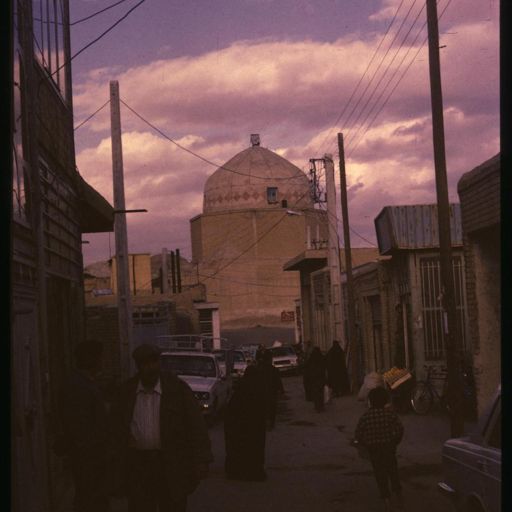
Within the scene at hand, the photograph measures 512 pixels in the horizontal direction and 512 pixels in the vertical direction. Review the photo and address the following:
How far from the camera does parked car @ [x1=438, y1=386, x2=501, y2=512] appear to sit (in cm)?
691

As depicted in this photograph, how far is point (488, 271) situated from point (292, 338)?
57.8 meters

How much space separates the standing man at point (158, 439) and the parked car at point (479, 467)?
1.89m

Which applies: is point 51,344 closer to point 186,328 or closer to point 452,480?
point 452,480

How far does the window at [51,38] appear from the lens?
12453 millimetres

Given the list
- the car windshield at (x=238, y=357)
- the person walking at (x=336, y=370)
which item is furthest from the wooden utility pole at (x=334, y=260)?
the car windshield at (x=238, y=357)

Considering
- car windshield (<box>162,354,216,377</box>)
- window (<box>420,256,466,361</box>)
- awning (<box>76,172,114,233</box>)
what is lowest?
car windshield (<box>162,354,216,377</box>)

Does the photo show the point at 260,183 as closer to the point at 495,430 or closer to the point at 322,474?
the point at 322,474

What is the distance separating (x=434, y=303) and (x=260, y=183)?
54.2 meters

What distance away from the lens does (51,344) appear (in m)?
12.8

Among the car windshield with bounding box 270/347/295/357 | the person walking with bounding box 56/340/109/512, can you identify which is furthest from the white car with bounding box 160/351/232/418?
the car windshield with bounding box 270/347/295/357

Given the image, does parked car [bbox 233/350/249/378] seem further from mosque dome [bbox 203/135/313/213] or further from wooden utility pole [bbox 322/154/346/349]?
mosque dome [bbox 203/135/313/213]

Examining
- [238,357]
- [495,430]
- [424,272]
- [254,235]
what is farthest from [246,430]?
[254,235]

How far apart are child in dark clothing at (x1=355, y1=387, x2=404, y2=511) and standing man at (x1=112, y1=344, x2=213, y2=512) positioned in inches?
128

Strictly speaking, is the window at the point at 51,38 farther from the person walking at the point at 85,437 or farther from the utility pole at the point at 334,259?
the utility pole at the point at 334,259
